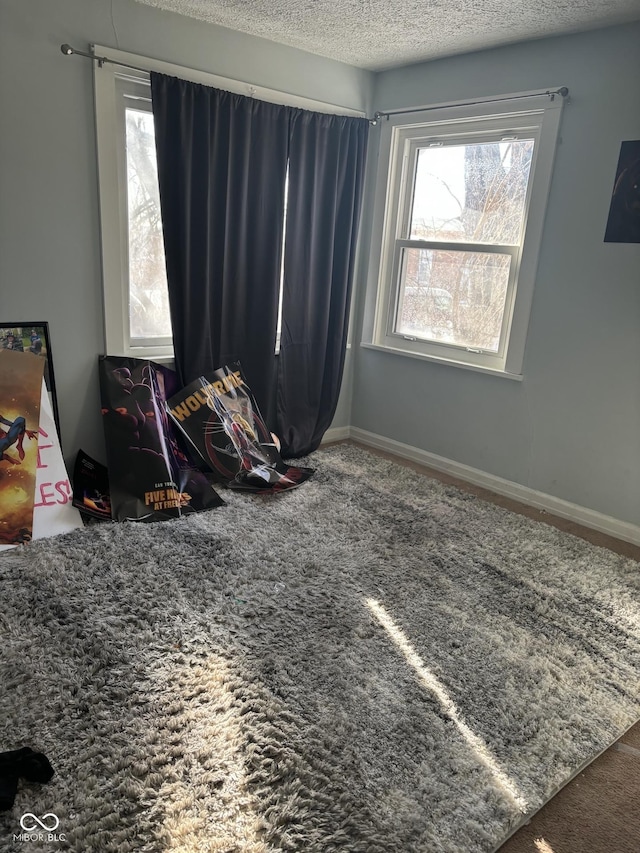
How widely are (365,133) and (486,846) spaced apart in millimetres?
3489

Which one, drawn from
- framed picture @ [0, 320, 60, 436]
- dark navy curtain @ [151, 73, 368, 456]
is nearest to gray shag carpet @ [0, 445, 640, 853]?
framed picture @ [0, 320, 60, 436]

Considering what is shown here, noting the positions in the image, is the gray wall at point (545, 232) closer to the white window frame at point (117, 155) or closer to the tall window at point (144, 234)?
the white window frame at point (117, 155)

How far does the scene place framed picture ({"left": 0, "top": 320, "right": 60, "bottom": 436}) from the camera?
8.71 feet

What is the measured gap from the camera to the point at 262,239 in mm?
3289

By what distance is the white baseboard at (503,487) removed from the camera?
295 centimetres

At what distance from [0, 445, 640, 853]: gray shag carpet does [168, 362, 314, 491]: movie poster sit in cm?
37

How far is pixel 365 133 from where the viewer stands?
3576 millimetres

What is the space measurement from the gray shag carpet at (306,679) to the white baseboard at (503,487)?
0.77 feet

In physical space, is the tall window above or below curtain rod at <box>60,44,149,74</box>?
below

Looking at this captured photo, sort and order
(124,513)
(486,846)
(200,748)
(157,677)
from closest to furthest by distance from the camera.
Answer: (486,846)
(200,748)
(157,677)
(124,513)

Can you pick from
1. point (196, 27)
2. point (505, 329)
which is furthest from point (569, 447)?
point (196, 27)

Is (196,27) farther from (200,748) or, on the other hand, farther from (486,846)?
(486,846)

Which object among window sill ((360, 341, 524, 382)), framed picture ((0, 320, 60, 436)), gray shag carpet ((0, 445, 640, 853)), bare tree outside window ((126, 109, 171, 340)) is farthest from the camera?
window sill ((360, 341, 524, 382))

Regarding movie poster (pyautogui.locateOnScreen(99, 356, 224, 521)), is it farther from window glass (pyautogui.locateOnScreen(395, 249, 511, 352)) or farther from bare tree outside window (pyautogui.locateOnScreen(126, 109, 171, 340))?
window glass (pyautogui.locateOnScreen(395, 249, 511, 352))
